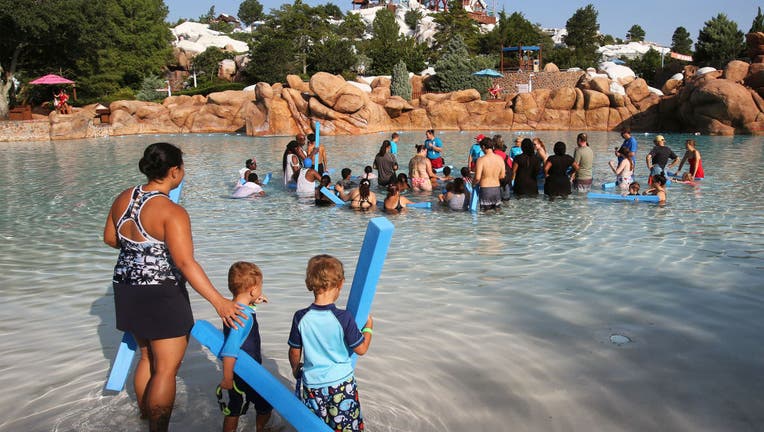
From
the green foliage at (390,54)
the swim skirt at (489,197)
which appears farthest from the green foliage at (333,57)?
the swim skirt at (489,197)

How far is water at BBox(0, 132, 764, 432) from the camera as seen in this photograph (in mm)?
3592

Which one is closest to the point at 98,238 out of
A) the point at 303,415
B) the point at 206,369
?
the point at 206,369

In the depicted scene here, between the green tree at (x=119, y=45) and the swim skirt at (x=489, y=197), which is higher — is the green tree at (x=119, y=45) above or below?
above

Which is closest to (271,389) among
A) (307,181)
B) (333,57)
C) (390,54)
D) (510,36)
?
(307,181)

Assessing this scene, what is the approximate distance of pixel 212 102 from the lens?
36250mm

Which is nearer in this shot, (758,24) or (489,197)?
(489,197)

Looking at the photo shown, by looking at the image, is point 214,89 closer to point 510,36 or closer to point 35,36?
point 35,36

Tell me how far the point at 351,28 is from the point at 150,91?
36.4 m

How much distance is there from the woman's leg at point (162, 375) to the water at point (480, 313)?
424mm

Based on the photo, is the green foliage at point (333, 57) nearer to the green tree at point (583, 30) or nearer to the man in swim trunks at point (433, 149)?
the green tree at point (583, 30)

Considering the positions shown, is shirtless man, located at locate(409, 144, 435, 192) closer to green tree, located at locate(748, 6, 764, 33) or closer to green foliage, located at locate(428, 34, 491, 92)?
green foliage, located at locate(428, 34, 491, 92)

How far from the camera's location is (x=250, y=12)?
424 feet

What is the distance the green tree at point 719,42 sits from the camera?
157 feet

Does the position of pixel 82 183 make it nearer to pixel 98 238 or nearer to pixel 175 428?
pixel 98 238
